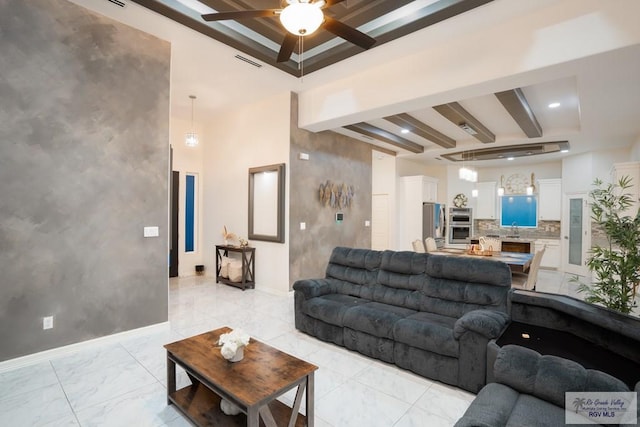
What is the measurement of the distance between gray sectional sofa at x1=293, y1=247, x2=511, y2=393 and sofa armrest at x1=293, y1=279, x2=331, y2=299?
0.01m

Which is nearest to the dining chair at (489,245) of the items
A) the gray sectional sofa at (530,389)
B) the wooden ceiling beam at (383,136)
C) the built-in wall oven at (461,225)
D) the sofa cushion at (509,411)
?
the wooden ceiling beam at (383,136)

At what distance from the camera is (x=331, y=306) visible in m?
3.35

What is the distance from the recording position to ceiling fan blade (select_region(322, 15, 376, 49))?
94.1 inches

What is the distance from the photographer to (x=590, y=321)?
2180mm

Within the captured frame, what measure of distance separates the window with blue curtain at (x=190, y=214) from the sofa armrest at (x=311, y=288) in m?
4.03

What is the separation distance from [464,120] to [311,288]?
12.5ft

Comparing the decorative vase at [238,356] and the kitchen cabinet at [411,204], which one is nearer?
the decorative vase at [238,356]

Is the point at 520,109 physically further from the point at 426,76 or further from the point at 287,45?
the point at 287,45

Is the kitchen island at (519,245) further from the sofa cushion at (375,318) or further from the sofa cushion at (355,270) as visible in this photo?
the sofa cushion at (375,318)

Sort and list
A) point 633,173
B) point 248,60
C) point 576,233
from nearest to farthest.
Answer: point 248,60 → point 633,173 → point 576,233

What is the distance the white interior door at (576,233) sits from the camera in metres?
7.12

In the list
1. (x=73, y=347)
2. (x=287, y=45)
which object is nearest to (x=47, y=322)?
(x=73, y=347)

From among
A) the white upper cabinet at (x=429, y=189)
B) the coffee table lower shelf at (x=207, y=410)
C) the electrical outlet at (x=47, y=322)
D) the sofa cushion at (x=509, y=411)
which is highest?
the white upper cabinet at (x=429, y=189)

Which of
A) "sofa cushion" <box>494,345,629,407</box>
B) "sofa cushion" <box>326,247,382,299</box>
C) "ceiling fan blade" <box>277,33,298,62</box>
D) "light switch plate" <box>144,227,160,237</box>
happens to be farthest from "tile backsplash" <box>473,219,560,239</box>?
"light switch plate" <box>144,227,160,237</box>
